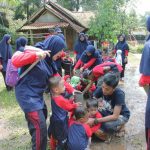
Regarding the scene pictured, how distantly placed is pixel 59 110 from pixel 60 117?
9 centimetres

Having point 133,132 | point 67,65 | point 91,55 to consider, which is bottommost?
point 133,132

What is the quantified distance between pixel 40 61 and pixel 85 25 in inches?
1060

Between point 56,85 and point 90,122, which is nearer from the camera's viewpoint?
point 56,85

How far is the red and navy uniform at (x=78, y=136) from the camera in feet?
13.8

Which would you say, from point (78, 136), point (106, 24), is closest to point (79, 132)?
point (78, 136)

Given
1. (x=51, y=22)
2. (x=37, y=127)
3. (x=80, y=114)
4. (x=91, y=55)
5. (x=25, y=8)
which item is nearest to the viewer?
(x=37, y=127)

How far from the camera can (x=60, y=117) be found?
4.24 meters

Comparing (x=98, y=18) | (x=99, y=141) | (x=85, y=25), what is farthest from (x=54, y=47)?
(x=85, y=25)

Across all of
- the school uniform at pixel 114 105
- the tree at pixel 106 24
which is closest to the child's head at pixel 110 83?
the school uniform at pixel 114 105

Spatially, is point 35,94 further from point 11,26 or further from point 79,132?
point 11,26

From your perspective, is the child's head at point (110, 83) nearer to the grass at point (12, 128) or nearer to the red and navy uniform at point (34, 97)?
the red and navy uniform at point (34, 97)

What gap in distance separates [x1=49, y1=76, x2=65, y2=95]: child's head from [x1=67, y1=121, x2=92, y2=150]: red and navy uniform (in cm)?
50

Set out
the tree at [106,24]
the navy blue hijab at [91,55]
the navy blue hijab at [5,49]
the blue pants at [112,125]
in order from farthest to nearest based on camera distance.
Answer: the tree at [106,24], the navy blue hijab at [5,49], the navy blue hijab at [91,55], the blue pants at [112,125]

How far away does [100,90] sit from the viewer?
527cm
